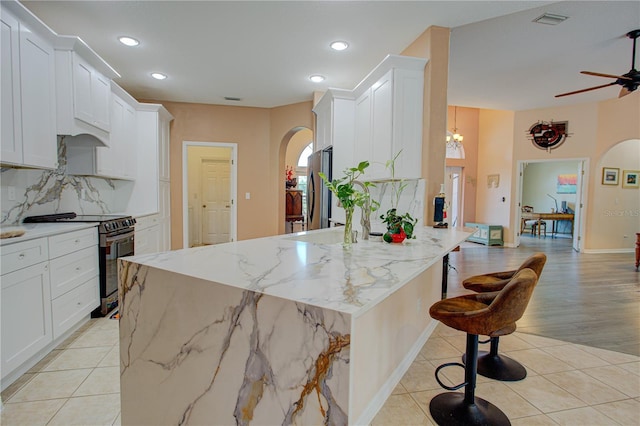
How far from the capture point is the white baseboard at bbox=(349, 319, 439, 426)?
164 cm

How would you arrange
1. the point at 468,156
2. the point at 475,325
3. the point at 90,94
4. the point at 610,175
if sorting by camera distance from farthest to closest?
the point at 468,156 → the point at 610,175 → the point at 90,94 → the point at 475,325

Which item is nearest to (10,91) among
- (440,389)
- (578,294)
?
(440,389)

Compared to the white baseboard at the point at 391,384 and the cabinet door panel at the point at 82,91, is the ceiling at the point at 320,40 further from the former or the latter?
the white baseboard at the point at 391,384

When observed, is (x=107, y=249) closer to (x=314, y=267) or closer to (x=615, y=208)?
(x=314, y=267)

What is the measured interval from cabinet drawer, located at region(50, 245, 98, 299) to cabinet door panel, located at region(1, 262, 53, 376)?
9 centimetres

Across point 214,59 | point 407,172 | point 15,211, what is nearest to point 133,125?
point 214,59

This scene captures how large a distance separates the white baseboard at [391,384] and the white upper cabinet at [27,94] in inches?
111

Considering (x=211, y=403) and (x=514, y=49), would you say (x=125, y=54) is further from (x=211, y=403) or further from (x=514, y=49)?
(x=514, y=49)

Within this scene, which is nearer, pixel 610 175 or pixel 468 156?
pixel 610 175

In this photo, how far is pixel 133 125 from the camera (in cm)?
474

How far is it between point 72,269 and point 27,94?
4.62 feet

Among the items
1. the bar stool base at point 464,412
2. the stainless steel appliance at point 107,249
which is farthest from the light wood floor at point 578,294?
the stainless steel appliance at point 107,249

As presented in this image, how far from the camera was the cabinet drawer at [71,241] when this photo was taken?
2475 millimetres

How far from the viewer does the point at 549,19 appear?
3219 millimetres
